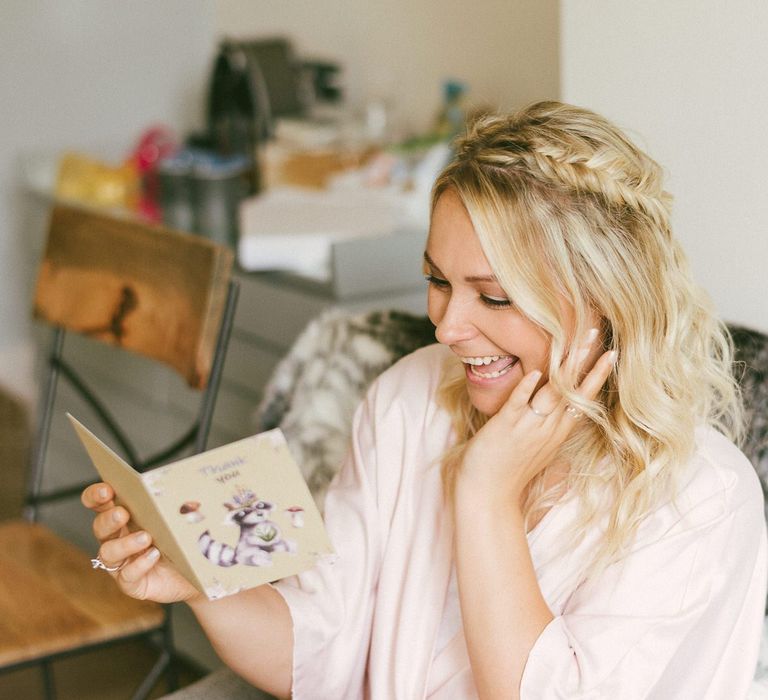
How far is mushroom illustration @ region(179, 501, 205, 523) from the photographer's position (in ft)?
3.24

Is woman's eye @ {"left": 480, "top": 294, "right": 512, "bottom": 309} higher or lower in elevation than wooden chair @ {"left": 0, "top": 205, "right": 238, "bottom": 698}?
higher

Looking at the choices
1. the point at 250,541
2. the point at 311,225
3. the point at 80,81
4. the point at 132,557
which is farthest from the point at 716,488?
the point at 80,81

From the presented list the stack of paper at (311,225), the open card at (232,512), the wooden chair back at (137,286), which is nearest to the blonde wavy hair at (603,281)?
the open card at (232,512)

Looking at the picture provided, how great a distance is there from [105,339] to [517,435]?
927mm

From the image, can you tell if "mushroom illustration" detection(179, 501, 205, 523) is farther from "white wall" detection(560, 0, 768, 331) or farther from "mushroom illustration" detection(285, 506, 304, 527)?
"white wall" detection(560, 0, 768, 331)

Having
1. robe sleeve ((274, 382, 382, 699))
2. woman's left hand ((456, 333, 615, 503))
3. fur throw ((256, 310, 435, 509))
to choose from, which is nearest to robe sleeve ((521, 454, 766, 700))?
woman's left hand ((456, 333, 615, 503))

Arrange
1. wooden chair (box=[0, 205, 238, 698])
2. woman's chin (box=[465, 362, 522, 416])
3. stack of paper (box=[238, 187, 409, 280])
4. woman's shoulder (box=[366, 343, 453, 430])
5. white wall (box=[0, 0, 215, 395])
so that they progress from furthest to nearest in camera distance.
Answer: white wall (box=[0, 0, 215, 395]), stack of paper (box=[238, 187, 409, 280]), wooden chair (box=[0, 205, 238, 698]), woman's shoulder (box=[366, 343, 453, 430]), woman's chin (box=[465, 362, 522, 416])

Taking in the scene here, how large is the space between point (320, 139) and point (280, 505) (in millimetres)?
1714

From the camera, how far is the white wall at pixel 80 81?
10.6 ft

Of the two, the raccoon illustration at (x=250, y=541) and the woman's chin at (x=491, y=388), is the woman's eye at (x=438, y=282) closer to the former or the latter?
the woman's chin at (x=491, y=388)

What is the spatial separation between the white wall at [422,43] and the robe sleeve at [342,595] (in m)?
1.23

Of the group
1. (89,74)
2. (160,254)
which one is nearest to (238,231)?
(160,254)

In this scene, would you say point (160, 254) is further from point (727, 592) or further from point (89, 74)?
point (89, 74)

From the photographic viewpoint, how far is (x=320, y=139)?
2611 mm
